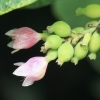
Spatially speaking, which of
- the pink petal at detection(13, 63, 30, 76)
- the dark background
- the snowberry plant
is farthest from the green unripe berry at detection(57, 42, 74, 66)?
the dark background

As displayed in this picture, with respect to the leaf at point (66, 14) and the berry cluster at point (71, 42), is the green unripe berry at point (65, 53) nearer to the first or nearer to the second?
the berry cluster at point (71, 42)

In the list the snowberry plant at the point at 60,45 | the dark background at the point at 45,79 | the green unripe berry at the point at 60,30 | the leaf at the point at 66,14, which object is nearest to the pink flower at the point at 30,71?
the snowberry plant at the point at 60,45

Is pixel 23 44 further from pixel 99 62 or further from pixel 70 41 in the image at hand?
pixel 99 62

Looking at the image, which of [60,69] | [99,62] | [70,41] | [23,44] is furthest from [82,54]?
[60,69]

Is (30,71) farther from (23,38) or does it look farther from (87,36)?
(87,36)

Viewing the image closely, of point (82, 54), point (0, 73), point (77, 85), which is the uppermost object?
point (82, 54)

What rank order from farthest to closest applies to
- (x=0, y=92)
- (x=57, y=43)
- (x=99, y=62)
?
1. (x=0, y=92)
2. (x=99, y=62)
3. (x=57, y=43)
